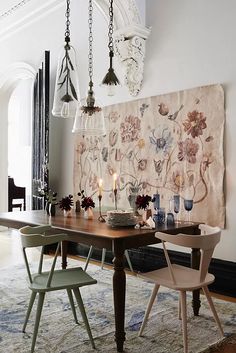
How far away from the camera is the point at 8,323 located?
10.0 feet

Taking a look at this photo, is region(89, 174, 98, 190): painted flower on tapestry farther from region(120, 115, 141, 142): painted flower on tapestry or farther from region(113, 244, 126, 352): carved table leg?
region(113, 244, 126, 352): carved table leg

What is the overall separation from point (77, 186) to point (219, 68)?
261 centimetres

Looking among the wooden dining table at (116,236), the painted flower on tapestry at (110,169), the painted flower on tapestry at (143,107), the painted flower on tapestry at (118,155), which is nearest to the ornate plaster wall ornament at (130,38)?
the painted flower on tapestry at (143,107)

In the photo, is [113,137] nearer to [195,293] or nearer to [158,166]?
[158,166]

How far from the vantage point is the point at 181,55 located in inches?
169

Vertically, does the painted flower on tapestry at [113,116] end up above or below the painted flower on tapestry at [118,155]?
above

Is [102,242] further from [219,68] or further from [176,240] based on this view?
[219,68]

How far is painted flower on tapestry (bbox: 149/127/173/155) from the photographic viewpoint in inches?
173

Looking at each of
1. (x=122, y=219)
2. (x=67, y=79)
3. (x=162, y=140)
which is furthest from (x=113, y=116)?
(x=122, y=219)

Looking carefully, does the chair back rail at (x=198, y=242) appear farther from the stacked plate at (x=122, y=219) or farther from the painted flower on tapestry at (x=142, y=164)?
the painted flower on tapestry at (x=142, y=164)

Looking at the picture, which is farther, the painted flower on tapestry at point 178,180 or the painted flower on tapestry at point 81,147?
the painted flower on tapestry at point 81,147

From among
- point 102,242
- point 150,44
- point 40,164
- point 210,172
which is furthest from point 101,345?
point 40,164

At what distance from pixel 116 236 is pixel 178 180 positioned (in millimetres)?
1884

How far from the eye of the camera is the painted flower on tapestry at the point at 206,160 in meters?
4.00
